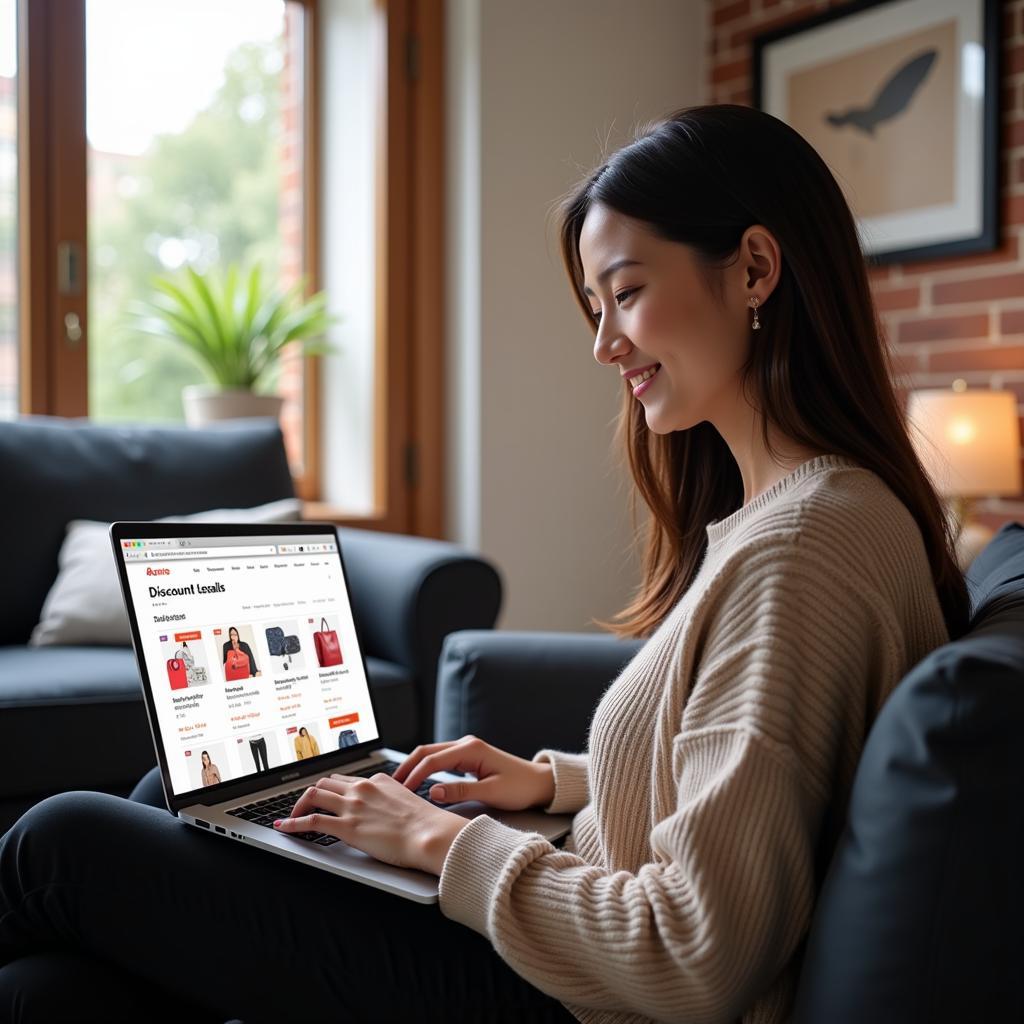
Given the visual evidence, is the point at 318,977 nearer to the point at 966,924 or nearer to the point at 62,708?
the point at 966,924

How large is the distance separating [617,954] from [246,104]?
3.07 meters

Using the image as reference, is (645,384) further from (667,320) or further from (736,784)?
(736,784)

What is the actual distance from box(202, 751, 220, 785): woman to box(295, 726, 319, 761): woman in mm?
119

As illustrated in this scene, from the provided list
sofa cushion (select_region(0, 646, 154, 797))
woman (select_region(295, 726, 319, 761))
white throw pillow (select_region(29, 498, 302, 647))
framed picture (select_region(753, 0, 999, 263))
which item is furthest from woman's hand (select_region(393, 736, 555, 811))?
framed picture (select_region(753, 0, 999, 263))

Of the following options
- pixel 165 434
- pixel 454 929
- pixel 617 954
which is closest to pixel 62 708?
pixel 165 434

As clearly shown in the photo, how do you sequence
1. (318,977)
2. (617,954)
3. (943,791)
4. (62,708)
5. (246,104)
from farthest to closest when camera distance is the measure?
1. (246,104)
2. (62,708)
3. (318,977)
4. (617,954)
5. (943,791)

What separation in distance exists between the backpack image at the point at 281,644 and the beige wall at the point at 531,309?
2.00 meters

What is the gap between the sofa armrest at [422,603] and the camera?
2.19 meters

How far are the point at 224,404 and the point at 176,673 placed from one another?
6.54 feet

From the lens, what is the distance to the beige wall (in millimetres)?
3236

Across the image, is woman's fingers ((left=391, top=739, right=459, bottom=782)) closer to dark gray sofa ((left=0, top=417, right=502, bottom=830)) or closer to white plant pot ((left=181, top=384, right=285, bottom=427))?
dark gray sofa ((left=0, top=417, right=502, bottom=830))

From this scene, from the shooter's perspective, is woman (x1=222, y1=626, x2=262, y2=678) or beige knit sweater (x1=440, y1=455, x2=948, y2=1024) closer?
beige knit sweater (x1=440, y1=455, x2=948, y2=1024)

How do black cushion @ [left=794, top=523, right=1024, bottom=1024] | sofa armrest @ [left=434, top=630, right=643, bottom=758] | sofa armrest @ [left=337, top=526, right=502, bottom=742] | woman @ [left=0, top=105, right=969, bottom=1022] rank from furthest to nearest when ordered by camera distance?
sofa armrest @ [left=337, top=526, right=502, bottom=742], sofa armrest @ [left=434, top=630, right=643, bottom=758], woman @ [left=0, top=105, right=969, bottom=1022], black cushion @ [left=794, top=523, right=1024, bottom=1024]

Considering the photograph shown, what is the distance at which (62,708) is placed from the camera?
5.99 ft
